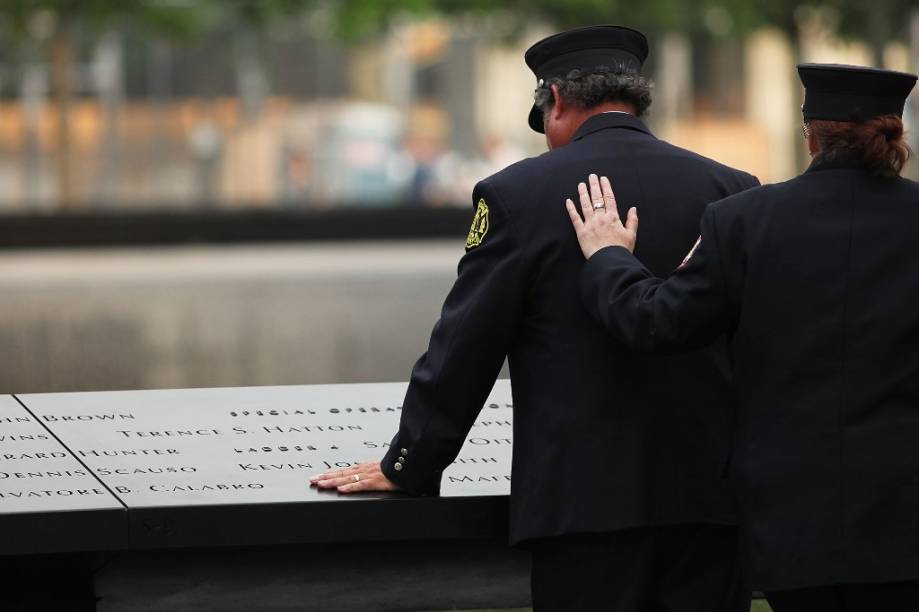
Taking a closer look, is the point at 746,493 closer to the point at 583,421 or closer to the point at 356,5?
the point at 583,421

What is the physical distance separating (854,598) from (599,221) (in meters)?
0.84

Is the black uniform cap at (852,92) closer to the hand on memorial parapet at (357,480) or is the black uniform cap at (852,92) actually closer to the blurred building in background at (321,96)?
the hand on memorial parapet at (357,480)

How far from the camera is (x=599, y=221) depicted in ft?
10.3

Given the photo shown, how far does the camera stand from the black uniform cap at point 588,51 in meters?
3.27

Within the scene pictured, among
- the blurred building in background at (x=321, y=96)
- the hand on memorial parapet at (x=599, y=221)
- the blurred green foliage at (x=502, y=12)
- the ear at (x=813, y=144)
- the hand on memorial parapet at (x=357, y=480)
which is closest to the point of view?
the ear at (x=813, y=144)

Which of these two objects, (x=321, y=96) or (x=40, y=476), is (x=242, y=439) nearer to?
(x=40, y=476)

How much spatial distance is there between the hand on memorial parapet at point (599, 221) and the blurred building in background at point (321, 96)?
1803 centimetres

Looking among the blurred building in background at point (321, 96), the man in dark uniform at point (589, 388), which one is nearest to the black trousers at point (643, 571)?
the man in dark uniform at point (589, 388)

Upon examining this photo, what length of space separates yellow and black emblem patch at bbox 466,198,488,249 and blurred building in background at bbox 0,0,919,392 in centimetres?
1799

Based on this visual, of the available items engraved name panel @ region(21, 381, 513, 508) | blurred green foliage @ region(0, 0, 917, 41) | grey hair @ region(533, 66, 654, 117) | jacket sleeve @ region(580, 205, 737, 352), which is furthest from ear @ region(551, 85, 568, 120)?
blurred green foliage @ region(0, 0, 917, 41)

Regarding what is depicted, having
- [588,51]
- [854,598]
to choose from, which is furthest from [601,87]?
[854,598]

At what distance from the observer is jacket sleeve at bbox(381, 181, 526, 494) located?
3.16 meters

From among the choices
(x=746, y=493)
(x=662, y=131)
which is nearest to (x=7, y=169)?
(x=662, y=131)

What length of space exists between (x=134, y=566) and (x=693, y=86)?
26.6 meters
